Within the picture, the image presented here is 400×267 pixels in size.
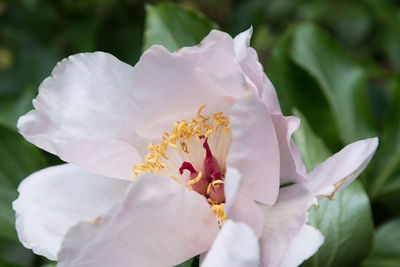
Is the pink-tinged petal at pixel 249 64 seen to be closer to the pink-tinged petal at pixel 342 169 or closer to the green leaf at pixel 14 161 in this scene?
the pink-tinged petal at pixel 342 169

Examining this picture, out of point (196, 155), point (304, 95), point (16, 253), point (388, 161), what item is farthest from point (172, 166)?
point (16, 253)

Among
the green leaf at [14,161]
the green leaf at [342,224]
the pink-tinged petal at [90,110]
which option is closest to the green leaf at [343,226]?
the green leaf at [342,224]

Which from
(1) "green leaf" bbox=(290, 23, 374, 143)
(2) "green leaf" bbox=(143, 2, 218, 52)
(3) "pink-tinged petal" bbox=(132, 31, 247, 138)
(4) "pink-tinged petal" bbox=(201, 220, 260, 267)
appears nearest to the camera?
(4) "pink-tinged petal" bbox=(201, 220, 260, 267)

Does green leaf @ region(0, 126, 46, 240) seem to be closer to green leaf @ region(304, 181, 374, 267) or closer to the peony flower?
the peony flower

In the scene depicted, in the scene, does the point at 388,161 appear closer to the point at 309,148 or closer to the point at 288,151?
the point at 309,148

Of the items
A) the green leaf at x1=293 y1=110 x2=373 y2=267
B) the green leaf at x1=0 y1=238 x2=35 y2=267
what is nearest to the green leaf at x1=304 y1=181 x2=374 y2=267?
the green leaf at x1=293 y1=110 x2=373 y2=267
